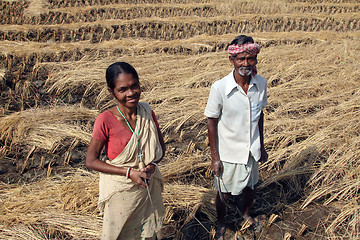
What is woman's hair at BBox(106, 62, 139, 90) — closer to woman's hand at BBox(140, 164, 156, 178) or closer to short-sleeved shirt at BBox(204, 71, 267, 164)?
woman's hand at BBox(140, 164, 156, 178)

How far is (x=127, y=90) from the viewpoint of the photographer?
4.45 ft

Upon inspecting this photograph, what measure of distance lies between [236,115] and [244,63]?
0.98 ft

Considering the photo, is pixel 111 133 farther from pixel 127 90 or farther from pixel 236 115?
pixel 236 115

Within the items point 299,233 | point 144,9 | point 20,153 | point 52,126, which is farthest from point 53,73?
point 144,9

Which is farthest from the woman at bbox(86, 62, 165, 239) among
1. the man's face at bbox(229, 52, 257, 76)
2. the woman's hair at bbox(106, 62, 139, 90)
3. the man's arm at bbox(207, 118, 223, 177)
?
the man's face at bbox(229, 52, 257, 76)

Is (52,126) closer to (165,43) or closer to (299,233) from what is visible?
(299,233)

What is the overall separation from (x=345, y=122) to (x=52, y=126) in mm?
3223

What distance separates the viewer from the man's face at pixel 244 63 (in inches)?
63.7

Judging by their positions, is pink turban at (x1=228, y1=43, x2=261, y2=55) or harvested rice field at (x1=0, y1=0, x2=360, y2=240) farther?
harvested rice field at (x1=0, y1=0, x2=360, y2=240)

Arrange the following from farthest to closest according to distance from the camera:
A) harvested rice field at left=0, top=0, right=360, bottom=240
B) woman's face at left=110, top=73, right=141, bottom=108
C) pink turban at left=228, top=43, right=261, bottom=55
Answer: harvested rice field at left=0, top=0, right=360, bottom=240, pink turban at left=228, top=43, right=261, bottom=55, woman's face at left=110, top=73, right=141, bottom=108

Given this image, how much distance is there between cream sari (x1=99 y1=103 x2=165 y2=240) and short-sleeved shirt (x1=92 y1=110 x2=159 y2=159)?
3 cm

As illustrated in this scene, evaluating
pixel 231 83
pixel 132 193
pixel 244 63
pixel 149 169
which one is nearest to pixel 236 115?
pixel 231 83

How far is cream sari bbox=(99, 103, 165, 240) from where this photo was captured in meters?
1.43

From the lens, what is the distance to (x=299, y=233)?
6.85 feet
